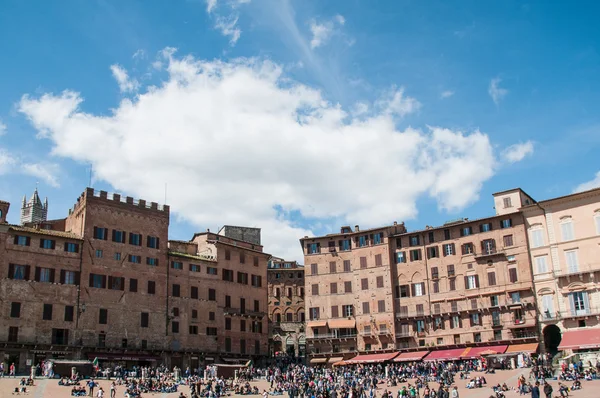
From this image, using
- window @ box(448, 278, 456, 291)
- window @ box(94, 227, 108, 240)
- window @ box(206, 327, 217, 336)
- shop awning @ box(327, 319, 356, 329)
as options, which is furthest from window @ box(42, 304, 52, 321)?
window @ box(448, 278, 456, 291)

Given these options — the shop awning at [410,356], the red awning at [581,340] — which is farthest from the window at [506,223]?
the shop awning at [410,356]

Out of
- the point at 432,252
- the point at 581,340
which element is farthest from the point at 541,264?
the point at 432,252

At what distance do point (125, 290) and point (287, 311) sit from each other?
29523 millimetres

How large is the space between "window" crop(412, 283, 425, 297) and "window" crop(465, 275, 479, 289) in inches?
180

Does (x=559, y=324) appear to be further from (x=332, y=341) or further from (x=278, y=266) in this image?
(x=278, y=266)

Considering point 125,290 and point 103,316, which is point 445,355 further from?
point 103,316

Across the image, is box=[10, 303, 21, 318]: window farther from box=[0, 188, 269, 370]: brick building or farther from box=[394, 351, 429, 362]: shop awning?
box=[394, 351, 429, 362]: shop awning

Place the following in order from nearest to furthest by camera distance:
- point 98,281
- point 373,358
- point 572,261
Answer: point 572,261
point 98,281
point 373,358

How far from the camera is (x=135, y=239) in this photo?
6197cm

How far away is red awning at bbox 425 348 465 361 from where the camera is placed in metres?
Result: 59.5

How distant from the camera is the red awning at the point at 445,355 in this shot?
195ft

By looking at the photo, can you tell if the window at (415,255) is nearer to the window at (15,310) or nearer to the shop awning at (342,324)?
the shop awning at (342,324)

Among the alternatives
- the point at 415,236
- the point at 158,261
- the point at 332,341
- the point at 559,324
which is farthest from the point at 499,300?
the point at 158,261

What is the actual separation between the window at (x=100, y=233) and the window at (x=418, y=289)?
30.6 m
